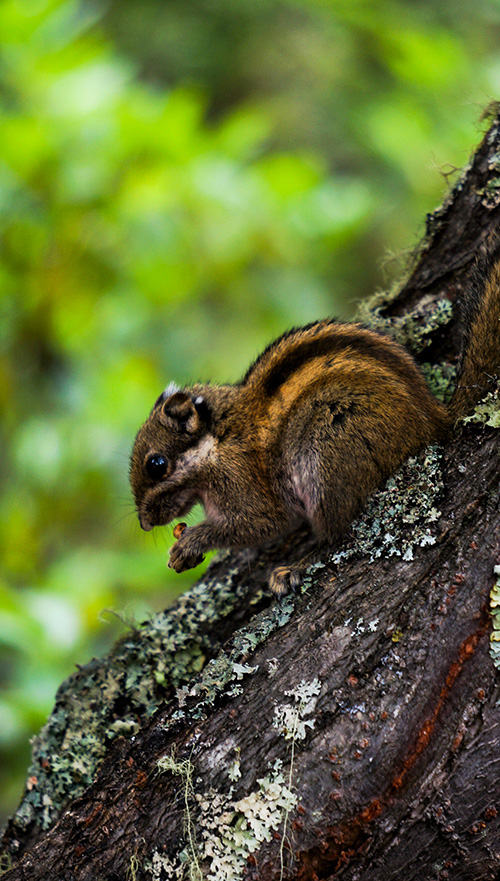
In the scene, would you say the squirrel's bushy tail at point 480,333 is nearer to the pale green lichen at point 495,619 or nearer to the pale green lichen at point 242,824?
the pale green lichen at point 495,619

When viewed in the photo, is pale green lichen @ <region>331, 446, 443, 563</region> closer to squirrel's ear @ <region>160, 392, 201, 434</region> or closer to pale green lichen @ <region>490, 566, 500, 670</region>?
pale green lichen @ <region>490, 566, 500, 670</region>

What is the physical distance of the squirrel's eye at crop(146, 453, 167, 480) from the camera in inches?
129

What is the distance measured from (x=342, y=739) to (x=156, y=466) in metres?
1.65

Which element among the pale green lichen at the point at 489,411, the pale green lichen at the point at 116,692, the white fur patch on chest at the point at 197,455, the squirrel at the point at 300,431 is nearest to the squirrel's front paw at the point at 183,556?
the squirrel at the point at 300,431

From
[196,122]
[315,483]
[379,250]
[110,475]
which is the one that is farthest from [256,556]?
[379,250]

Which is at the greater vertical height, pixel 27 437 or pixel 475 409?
pixel 27 437

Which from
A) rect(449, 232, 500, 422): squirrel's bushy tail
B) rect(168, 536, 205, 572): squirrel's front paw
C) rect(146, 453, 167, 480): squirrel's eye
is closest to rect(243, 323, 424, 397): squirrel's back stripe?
rect(449, 232, 500, 422): squirrel's bushy tail

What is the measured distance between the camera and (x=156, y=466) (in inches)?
129

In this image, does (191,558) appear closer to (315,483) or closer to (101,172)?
(315,483)

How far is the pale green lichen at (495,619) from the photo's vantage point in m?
1.87

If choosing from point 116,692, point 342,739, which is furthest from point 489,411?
point 116,692

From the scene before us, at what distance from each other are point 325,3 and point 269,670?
5.67 m

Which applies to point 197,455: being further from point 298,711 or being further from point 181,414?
point 298,711

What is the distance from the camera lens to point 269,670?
85.0 inches
